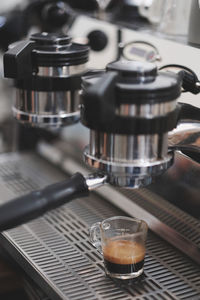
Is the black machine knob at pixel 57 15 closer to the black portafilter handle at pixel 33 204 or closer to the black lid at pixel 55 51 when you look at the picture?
the black lid at pixel 55 51

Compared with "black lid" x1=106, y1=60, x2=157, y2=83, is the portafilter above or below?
below

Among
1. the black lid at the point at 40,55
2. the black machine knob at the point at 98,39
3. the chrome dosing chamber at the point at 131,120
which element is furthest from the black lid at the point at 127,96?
the black machine knob at the point at 98,39

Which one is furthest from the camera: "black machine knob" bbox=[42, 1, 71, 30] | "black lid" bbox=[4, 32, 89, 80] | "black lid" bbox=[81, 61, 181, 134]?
"black machine knob" bbox=[42, 1, 71, 30]

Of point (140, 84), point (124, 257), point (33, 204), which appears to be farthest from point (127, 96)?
point (124, 257)

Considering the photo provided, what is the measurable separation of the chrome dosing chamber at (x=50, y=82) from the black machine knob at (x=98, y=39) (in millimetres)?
206

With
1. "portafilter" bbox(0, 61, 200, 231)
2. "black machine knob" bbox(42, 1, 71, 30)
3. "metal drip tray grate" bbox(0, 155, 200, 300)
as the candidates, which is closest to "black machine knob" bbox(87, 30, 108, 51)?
"black machine knob" bbox(42, 1, 71, 30)

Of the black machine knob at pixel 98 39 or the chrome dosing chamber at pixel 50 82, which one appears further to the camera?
the black machine knob at pixel 98 39

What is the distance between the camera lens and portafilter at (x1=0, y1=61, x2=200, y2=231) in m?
0.54

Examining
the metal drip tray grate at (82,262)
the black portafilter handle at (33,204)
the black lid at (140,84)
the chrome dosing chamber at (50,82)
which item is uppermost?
the black lid at (140,84)

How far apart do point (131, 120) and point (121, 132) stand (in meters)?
0.02

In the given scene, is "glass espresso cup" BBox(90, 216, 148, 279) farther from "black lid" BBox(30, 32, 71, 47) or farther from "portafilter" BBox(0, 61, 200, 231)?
"black lid" BBox(30, 32, 71, 47)

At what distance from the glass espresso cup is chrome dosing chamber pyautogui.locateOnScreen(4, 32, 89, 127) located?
6.7 inches

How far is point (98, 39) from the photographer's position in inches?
39.0

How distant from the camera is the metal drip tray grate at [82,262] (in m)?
0.71
